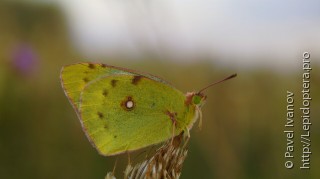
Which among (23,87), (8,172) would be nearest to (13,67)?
(23,87)

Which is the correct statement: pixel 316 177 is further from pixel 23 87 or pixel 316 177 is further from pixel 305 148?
pixel 23 87

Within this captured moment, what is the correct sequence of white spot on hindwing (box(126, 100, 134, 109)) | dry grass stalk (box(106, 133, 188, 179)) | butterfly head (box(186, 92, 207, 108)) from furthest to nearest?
white spot on hindwing (box(126, 100, 134, 109))
butterfly head (box(186, 92, 207, 108))
dry grass stalk (box(106, 133, 188, 179))

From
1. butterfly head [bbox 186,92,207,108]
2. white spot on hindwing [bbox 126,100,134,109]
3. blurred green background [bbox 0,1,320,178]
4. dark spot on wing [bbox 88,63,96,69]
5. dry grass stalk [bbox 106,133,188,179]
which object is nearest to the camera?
dry grass stalk [bbox 106,133,188,179]

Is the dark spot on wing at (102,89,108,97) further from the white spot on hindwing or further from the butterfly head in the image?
the butterfly head

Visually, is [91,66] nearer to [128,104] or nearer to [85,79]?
[85,79]

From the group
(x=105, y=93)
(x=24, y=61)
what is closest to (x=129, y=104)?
(x=105, y=93)

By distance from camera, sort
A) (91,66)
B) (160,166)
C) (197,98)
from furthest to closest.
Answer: (91,66) < (197,98) < (160,166)

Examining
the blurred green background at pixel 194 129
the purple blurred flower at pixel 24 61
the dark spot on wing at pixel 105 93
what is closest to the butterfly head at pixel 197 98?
the dark spot on wing at pixel 105 93

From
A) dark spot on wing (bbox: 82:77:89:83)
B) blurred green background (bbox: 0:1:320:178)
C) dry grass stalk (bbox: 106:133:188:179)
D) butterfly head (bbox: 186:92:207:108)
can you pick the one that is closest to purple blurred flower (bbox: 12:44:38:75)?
blurred green background (bbox: 0:1:320:178)
